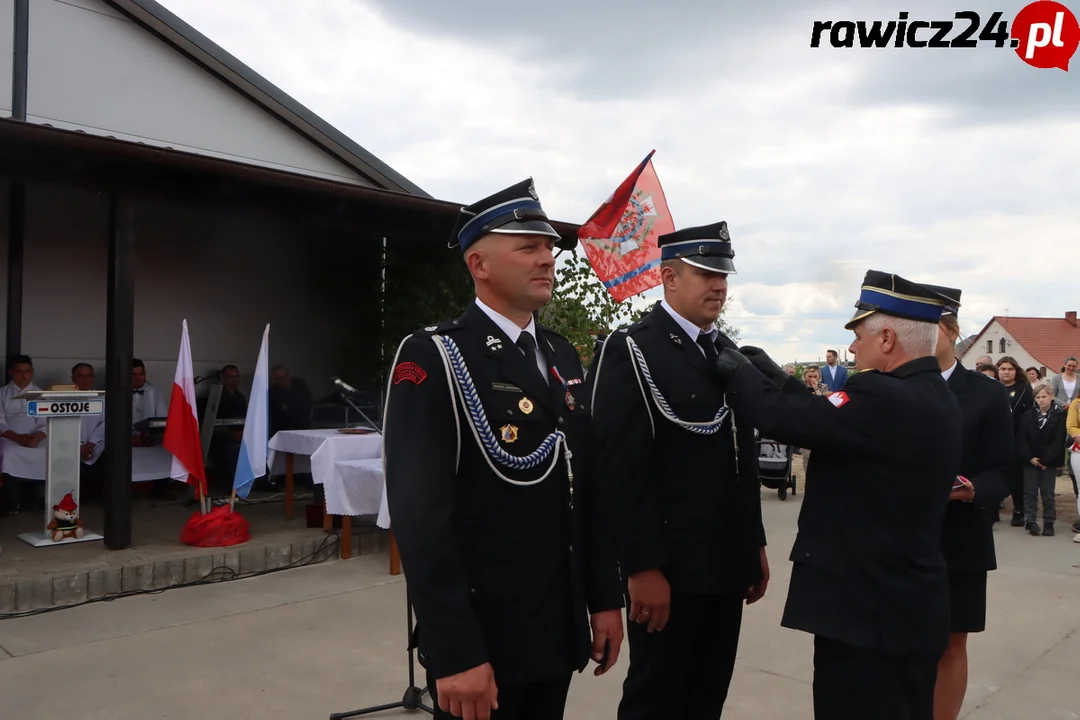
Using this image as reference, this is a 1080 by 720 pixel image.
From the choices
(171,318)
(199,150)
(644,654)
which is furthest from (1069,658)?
(199,150)

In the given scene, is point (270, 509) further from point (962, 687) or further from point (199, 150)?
point (962, 687)

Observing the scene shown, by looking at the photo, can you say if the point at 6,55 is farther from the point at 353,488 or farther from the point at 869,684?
the point at 869,684

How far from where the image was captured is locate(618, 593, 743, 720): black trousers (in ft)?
8.17

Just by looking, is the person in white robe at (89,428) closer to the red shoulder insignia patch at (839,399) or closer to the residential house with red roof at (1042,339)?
the red shoulder insignia patch at (839,399)

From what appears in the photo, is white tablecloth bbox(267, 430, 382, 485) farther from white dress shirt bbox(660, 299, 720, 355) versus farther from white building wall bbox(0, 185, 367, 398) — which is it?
white dress shirt bbox(660, 299, 720, 355)

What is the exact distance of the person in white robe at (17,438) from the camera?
7.07 m

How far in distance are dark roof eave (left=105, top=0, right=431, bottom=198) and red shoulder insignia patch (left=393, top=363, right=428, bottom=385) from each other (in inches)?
329

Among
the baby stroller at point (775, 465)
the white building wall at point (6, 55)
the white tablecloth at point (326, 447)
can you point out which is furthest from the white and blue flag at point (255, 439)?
the baby stroller at point (775, 465)

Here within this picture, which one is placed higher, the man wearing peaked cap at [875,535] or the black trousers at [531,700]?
the man wearing peaked cap at [875,535]

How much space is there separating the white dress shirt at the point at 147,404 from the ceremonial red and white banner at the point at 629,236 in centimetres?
470

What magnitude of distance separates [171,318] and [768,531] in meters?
6.75

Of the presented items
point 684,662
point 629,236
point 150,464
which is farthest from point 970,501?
point 150,464

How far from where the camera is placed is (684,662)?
2.53m

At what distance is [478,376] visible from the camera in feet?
6.12
